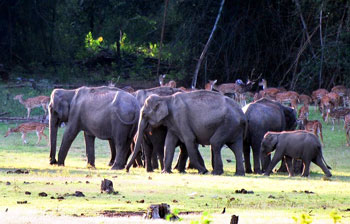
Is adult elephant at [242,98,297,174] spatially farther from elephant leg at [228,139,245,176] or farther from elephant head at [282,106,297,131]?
elephant leg at [228,139,245,176]

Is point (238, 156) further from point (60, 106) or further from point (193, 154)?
point (60, 106)

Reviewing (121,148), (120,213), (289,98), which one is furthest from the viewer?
(289,98)

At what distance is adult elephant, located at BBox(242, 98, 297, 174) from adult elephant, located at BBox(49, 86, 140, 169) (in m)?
2.82

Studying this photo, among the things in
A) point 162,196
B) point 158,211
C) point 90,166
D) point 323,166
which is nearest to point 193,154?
point 90,166

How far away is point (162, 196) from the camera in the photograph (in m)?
13.0

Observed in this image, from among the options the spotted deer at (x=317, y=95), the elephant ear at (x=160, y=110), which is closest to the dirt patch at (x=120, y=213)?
the elephant ear at (x=160, y=110)

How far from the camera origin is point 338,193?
13.9m

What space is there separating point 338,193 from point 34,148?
1343 cm

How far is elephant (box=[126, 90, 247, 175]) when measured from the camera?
18.3m

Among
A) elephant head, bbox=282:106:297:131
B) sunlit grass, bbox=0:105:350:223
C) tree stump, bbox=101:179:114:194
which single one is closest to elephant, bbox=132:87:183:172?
sunlit grass, bbox=0:105:350:223

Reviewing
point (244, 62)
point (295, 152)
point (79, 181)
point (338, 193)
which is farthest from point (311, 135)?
point (244, 62)

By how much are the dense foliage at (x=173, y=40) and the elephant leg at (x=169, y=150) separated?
16.0 metres

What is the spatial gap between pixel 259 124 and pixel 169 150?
2.82 m

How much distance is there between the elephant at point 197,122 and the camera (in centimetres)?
1830
